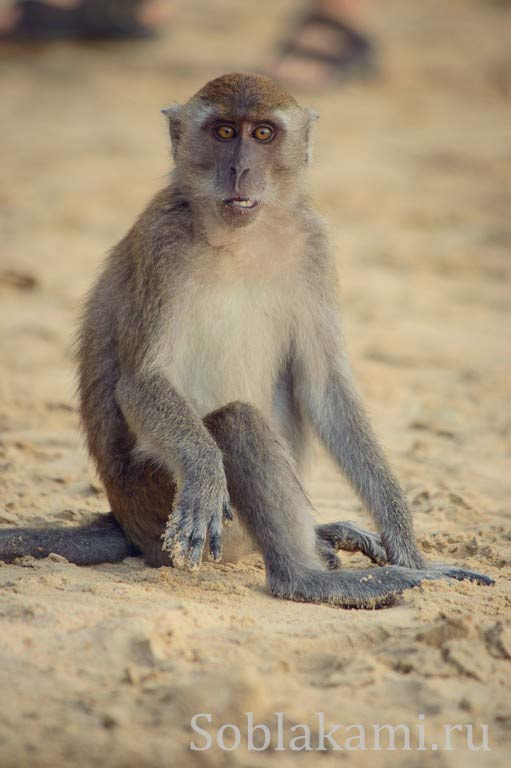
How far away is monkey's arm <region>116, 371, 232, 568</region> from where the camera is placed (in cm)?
439

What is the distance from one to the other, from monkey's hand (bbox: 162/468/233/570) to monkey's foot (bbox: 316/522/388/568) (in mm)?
834

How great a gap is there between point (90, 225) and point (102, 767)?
8359mm

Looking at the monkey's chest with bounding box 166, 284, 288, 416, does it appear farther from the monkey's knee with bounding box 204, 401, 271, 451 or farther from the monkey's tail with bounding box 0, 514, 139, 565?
the monkey's tail with bounding box 0, 514, 139, 565

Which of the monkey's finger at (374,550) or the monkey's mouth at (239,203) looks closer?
the monkey's mouth at (239,203)

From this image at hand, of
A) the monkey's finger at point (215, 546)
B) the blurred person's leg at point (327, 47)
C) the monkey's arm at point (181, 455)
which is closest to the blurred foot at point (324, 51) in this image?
the blurred person's leg at point (327, 47)

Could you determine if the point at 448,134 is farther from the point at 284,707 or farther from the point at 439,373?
the point at 284,707

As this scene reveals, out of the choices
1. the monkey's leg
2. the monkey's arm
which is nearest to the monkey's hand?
the monkey's arm

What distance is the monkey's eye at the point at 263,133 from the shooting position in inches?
197

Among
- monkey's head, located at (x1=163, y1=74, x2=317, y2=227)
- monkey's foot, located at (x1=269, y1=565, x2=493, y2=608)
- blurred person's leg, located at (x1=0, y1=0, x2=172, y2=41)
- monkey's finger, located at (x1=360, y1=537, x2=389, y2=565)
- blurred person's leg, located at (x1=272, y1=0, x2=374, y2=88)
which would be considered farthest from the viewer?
blurred person's leg, located at (x1=0, y1=0, x2=172, y2=41)

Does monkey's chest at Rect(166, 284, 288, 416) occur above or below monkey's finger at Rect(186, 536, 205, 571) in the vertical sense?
above

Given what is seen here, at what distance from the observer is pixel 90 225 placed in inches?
431

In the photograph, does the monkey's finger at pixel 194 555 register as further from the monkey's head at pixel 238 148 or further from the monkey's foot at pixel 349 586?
the monkey's head at pixel 238 148

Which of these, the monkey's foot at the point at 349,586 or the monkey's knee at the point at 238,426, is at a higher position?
the monkey's knee at the point at 238,426

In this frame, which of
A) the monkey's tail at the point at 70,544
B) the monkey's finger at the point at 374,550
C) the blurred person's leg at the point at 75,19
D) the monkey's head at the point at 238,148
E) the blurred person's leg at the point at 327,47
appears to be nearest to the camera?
the monkey's tail at the point at 70,544
